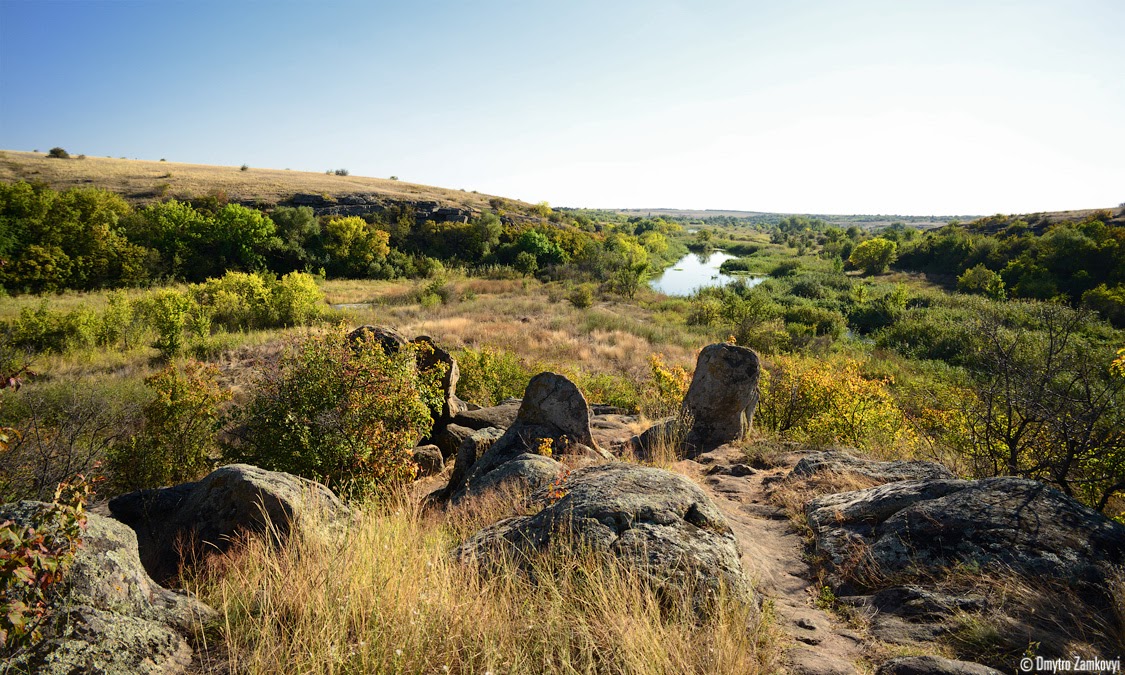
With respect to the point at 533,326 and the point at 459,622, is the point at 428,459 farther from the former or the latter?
the point at 533,326

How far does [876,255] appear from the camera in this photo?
5800 centimetres

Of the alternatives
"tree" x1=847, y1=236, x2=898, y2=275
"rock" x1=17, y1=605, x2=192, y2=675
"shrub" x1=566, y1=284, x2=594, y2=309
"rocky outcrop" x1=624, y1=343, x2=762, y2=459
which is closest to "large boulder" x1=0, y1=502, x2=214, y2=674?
"rock" x1=17, y1=605, x2=192, y2=675

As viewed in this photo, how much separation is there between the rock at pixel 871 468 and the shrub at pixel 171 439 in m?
8.82

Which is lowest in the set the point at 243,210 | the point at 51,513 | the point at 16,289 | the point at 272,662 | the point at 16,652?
the point at 16,289

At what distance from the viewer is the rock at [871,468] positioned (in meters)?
5.89

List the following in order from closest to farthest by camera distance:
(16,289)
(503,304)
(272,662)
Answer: (272,662) → (16,289) → (503,304)

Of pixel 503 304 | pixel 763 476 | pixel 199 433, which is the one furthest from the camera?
pixel 503 304

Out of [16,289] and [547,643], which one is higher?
[547,643]

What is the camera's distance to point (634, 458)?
8008mm

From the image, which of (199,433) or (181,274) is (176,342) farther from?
(181,274)

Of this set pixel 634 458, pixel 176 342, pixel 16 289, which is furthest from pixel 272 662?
pixel 16 289

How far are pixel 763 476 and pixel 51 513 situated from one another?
24.8 ft

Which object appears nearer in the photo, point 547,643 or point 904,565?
point 547,643

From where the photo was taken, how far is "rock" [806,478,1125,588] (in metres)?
3.55
